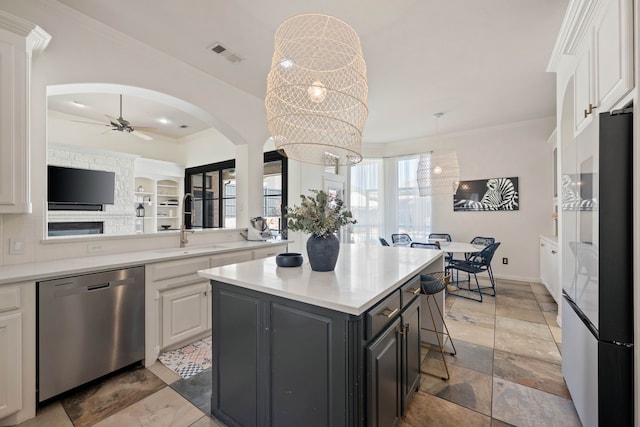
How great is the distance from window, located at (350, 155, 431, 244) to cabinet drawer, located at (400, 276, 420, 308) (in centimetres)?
452

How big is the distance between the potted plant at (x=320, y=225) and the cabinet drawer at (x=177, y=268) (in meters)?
1.34

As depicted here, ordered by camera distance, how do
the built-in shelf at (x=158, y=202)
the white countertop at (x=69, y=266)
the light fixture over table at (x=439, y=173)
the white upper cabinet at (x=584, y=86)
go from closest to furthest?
1. the white countertop at (x=69, y=266)
2. the white upper cabinet at (x=584, y=86)
3. the light fixture over table at (x=439, y=173)
4. the built-in shelf at (x=158, y=202)

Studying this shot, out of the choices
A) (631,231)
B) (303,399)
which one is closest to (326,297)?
(303,399)

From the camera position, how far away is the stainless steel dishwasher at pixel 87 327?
1772mm

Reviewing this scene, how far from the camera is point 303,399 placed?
1286 millimetres

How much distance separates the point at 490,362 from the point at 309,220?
2108 mm

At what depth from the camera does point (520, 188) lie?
510cm

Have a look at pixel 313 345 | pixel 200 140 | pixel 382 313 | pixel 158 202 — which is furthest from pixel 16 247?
pixel 158 202

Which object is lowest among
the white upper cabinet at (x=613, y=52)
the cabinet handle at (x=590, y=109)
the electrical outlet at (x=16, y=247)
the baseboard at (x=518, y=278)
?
the baseboard at (x=518, y=278)

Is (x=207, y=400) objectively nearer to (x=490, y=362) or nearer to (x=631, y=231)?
(x=490, y=362)

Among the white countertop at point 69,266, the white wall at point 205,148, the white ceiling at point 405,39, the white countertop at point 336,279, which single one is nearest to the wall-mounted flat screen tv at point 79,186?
the white wall at point 205,148

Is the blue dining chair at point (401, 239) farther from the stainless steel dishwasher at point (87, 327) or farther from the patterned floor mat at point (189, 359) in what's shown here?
the stainless steel dishwasher at point (87, 327)

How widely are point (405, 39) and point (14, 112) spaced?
3155 millimetres

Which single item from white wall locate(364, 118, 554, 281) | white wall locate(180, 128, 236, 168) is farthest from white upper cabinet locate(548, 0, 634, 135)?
white wall locate(180, 128, 236, 168)
